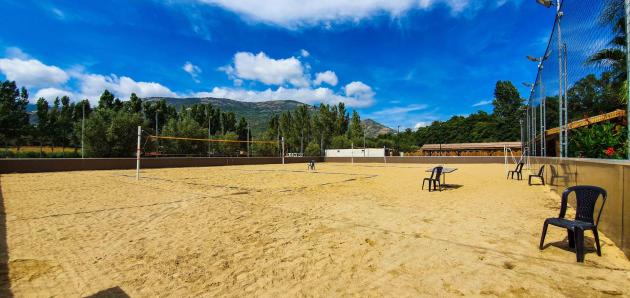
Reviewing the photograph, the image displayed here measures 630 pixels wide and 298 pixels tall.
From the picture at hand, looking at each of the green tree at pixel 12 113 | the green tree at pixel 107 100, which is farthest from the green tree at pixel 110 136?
the green tree at pixel 107 100

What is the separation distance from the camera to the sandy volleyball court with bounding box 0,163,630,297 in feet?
9.05

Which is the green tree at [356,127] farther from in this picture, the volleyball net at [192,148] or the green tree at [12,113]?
the green tree at [12,113]

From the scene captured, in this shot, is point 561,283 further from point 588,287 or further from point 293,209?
point 293,209

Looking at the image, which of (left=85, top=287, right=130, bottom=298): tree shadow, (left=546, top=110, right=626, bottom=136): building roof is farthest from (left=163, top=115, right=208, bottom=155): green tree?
(left=85, top=287, right=130, bottom=298): tree shadow

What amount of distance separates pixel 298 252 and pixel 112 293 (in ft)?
6.04

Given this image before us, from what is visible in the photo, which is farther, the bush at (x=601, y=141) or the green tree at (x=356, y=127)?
the green tree at (x=356, y=127)

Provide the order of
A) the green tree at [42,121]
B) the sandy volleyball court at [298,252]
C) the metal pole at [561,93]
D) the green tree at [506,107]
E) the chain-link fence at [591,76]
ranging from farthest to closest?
1. the green tree at [506,107]
2. the green tree at [42,121]
3. the metal pole at [561,93]
4. the chain-link fence at [591,76]
5. the sandy volleyball court at [298,252]

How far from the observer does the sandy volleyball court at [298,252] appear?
109 inches

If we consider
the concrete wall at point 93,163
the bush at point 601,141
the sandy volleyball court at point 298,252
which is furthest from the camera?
the concrete wall at point 93,163

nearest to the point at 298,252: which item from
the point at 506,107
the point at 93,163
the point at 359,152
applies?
the point at 93,163

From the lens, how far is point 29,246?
3865 mm

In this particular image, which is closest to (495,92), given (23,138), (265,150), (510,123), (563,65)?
(510,123)

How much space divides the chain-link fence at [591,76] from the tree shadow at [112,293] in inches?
219

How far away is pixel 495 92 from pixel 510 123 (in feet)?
33.9
